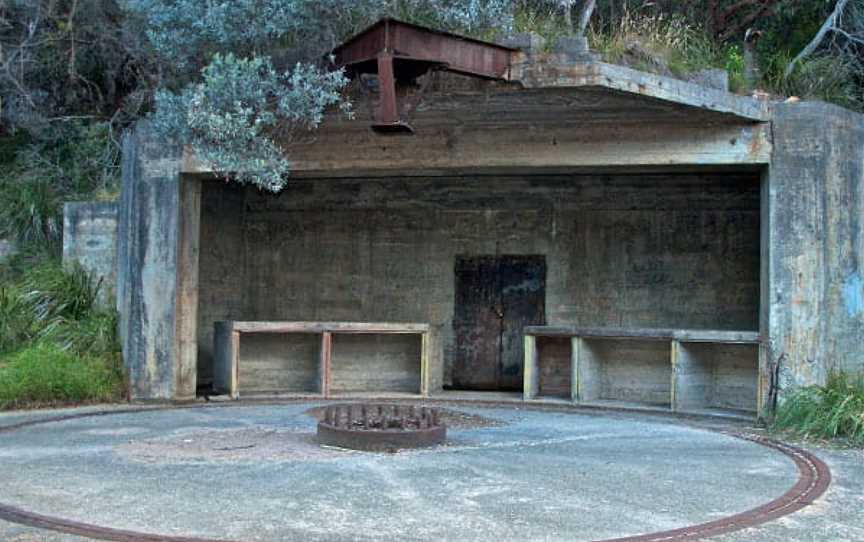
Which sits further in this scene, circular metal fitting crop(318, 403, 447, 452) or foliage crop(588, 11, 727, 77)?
foliage crop(588, 11, 727, 77)

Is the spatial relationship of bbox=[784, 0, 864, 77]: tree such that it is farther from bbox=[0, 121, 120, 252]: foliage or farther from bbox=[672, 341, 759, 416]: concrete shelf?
bbox=[0, 121, 120, 252]: foliage

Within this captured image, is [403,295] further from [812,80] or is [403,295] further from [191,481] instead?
[191,481]

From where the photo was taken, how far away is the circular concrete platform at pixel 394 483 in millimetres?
5434

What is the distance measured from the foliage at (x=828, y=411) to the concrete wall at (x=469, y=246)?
2934 millimetres

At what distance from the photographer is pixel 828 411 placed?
9.44 meters

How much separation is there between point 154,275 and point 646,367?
6.21 meters

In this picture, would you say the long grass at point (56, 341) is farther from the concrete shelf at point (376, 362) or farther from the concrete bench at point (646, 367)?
the concrete bench at point (646, 367)

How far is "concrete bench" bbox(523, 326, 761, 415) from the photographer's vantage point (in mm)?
11477

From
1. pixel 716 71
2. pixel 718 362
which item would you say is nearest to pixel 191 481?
pixel 716 71

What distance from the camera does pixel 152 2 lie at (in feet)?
32.7

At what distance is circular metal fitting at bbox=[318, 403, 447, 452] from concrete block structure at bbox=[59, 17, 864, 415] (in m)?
2.61

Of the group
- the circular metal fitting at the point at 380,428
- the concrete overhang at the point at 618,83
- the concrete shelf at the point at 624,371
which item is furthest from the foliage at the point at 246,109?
the concrete shelf at the point at 624,371

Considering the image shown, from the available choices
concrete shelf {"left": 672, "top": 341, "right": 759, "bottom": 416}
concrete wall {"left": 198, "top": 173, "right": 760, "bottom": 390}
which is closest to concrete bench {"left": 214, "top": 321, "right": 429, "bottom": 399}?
concrete wall {"left": 198, "top": 173, "right": 760, "bottom": 390}

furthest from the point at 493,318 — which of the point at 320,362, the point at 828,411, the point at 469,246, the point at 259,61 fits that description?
the point at 259,61
